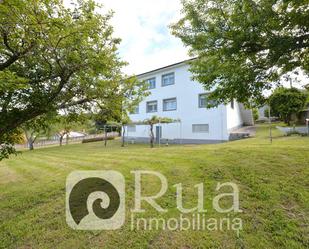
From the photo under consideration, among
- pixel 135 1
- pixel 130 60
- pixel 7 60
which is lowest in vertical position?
pixel 7 60

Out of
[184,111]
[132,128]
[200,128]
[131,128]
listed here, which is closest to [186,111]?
[184,111]

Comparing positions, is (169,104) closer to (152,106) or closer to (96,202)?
(152,106)

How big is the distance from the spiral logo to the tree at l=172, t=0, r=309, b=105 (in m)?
4.54

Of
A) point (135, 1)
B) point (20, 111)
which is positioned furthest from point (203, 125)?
point (20, 111)

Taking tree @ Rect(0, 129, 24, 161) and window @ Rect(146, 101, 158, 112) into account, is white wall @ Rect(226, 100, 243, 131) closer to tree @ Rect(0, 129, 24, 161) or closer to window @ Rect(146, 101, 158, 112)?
window @ Rect(146, 101, 158, 112)

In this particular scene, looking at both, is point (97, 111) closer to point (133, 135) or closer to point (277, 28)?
point (277, 28)

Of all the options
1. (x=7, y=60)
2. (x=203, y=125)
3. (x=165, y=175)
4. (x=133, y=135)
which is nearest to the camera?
(x=7, y=60)

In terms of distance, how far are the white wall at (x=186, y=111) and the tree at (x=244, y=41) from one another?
1563 cm

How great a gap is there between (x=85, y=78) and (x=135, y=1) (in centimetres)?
304

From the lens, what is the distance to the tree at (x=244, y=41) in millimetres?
5836

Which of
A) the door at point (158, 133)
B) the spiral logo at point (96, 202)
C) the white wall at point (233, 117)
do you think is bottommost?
the spiral logo at point (96, 202)

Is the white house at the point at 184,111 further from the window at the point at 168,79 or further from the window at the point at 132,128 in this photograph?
the window at the point at 132,128

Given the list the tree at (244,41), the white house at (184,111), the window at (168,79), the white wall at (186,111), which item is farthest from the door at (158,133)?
the tree at (244,41)

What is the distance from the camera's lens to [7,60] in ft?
18.7
